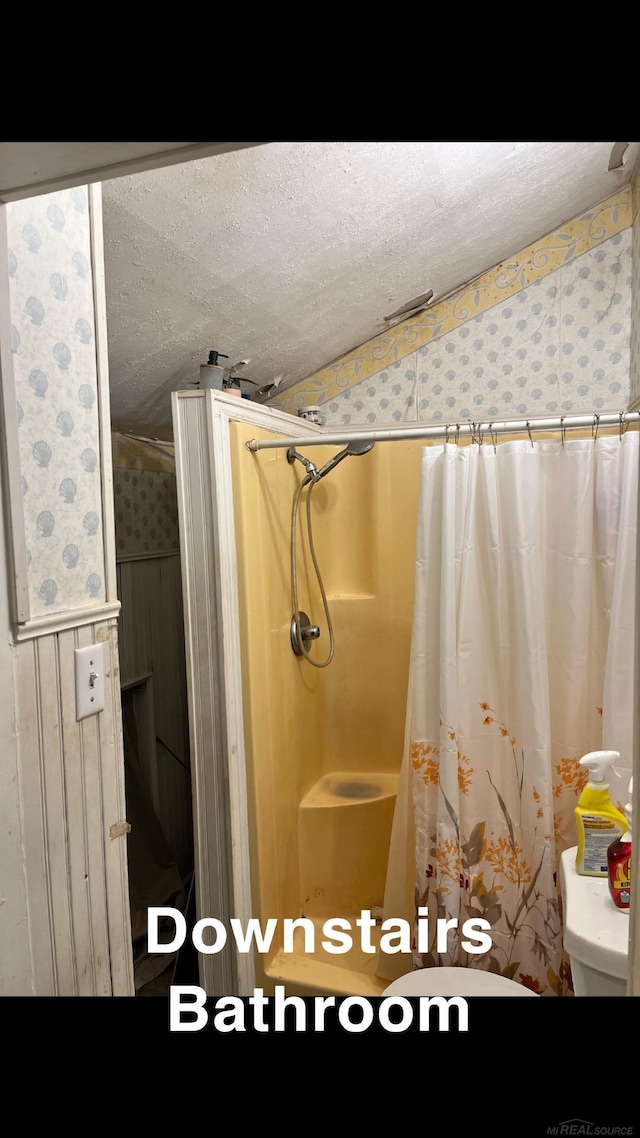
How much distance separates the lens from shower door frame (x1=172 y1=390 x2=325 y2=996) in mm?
1694

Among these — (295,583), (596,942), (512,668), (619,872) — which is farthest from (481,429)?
(596,942)

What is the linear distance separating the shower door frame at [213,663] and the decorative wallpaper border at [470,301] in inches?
42.8

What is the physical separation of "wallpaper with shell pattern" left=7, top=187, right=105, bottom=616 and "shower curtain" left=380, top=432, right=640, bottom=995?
993 millimetres

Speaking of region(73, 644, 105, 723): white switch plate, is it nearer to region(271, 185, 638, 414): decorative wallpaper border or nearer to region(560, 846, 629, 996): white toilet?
region(560, 846, 629, 996): white toilet

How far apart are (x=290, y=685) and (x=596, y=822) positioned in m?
1.15

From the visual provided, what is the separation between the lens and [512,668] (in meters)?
1.75

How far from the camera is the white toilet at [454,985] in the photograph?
4.93 ft

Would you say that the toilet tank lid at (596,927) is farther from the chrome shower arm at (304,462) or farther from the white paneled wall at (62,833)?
the chrome shower arm at (304,462)

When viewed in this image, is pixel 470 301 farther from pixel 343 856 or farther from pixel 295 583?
pixel 343 856

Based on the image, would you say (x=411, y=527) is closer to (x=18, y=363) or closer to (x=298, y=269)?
(x=298, y=269)

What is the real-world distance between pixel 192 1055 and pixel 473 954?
4.97 feet

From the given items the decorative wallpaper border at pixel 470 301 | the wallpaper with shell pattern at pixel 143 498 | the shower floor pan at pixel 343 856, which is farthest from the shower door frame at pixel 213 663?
the decorative wallpaper border at pixel 470 301
